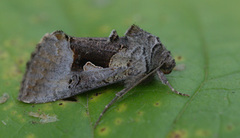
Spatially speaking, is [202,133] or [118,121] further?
[118,121]

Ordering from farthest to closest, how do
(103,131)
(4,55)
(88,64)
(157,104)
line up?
(4,55) < (88,64) < (157,104) < (103,131)

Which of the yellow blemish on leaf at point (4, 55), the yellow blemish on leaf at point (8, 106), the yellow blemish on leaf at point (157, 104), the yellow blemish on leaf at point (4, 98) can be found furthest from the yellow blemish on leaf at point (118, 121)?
the yellow blemish on leaf at point (4, 55)

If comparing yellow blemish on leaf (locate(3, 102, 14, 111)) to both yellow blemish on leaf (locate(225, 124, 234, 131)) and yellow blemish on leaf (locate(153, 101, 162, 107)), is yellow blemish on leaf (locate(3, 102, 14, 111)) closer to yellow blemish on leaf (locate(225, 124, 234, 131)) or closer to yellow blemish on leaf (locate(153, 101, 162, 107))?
yellow blemish on leaf (locate(153, 101, 162, 107))

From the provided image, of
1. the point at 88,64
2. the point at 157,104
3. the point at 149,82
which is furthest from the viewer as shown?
the point at 149,82

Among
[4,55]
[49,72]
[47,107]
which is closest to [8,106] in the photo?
[47,107]

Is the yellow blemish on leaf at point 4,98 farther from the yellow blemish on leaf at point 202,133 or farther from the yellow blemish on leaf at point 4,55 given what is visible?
the yellow blemish on leaf at point 202,133

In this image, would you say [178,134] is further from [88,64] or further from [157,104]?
[88,64]

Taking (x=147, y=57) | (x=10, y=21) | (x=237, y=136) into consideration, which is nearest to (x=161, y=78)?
(x=147, y=57)
